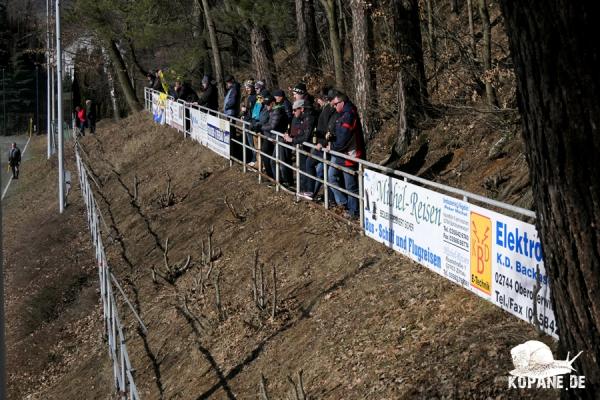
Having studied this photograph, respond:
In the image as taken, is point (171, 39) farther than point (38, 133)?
No

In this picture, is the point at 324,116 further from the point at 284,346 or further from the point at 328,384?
the point at 328,384

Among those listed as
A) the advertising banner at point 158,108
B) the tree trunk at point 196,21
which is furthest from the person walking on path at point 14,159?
the advertising banner at point 158,108

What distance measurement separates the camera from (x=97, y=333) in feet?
48.5

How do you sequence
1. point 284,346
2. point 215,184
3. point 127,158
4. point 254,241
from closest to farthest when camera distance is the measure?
point 284,346, point 254,241, point 215,184, point 127,158

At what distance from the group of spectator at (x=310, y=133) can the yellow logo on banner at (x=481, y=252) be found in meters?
4.08

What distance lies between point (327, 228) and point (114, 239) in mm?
7840

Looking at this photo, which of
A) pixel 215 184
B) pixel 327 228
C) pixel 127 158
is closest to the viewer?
pixel 327 228

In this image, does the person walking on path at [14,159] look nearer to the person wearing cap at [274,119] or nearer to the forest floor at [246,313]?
the forest floor at [246,313]

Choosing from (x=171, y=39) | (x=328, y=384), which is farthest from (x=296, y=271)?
(x=171, y=39)

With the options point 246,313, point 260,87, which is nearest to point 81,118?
point 260,87

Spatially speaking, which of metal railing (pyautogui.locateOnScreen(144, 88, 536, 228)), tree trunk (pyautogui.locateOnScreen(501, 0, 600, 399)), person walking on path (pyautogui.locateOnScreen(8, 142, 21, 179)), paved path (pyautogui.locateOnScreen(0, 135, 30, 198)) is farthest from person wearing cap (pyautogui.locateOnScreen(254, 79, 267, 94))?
person walking on path (pyautogui.locateOnScreen(8, 142, 21, 179))

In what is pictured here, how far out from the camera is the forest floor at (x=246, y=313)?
793cm

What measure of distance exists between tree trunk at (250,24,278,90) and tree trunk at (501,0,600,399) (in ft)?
69.0

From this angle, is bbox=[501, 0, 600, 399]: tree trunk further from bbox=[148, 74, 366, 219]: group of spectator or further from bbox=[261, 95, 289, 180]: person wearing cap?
bbox=[261, 95, 289, 180]: person wearing cap
